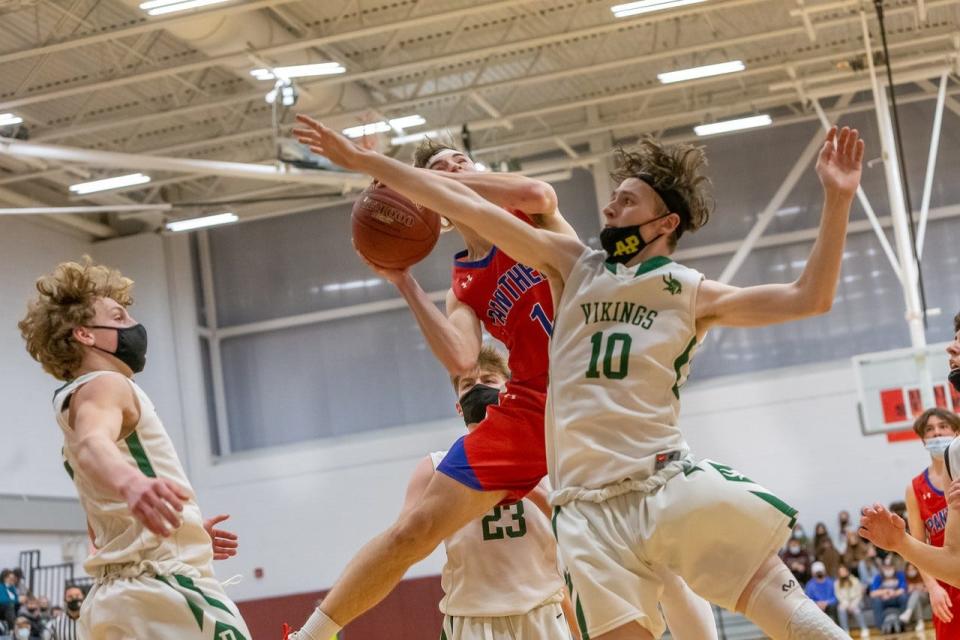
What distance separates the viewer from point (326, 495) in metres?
21.3

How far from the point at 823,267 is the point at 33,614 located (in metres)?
14.1

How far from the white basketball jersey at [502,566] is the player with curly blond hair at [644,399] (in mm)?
1399

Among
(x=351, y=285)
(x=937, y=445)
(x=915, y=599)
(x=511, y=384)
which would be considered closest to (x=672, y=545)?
(x=511, y=384)

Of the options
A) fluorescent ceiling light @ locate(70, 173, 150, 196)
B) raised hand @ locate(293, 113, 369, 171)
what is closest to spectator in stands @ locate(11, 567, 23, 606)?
fluorescent ceiling light @ locate(70, 173, 150, 196)

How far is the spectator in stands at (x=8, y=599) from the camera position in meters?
15.1

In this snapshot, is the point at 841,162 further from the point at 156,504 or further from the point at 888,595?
the point at 888,595

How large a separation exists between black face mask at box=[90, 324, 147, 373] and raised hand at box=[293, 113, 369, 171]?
753 mm

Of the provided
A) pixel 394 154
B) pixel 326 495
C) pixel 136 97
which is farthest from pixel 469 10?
pixel 326 495

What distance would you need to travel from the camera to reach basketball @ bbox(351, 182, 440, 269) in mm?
4613

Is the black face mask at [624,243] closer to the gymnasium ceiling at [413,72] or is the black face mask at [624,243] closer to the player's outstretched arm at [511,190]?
the player's outstretched arm at [511,190]

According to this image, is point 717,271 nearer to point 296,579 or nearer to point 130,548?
point 296,579

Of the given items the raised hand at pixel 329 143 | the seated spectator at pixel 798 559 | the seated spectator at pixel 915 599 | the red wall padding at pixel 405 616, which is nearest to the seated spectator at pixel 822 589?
the seated spectator at pixel 798 559

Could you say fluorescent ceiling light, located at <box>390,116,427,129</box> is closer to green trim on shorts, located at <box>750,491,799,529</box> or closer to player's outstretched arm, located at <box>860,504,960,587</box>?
player's outstretched arm, located at <box>860,504,960,587</box>

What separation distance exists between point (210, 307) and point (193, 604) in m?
19.5
